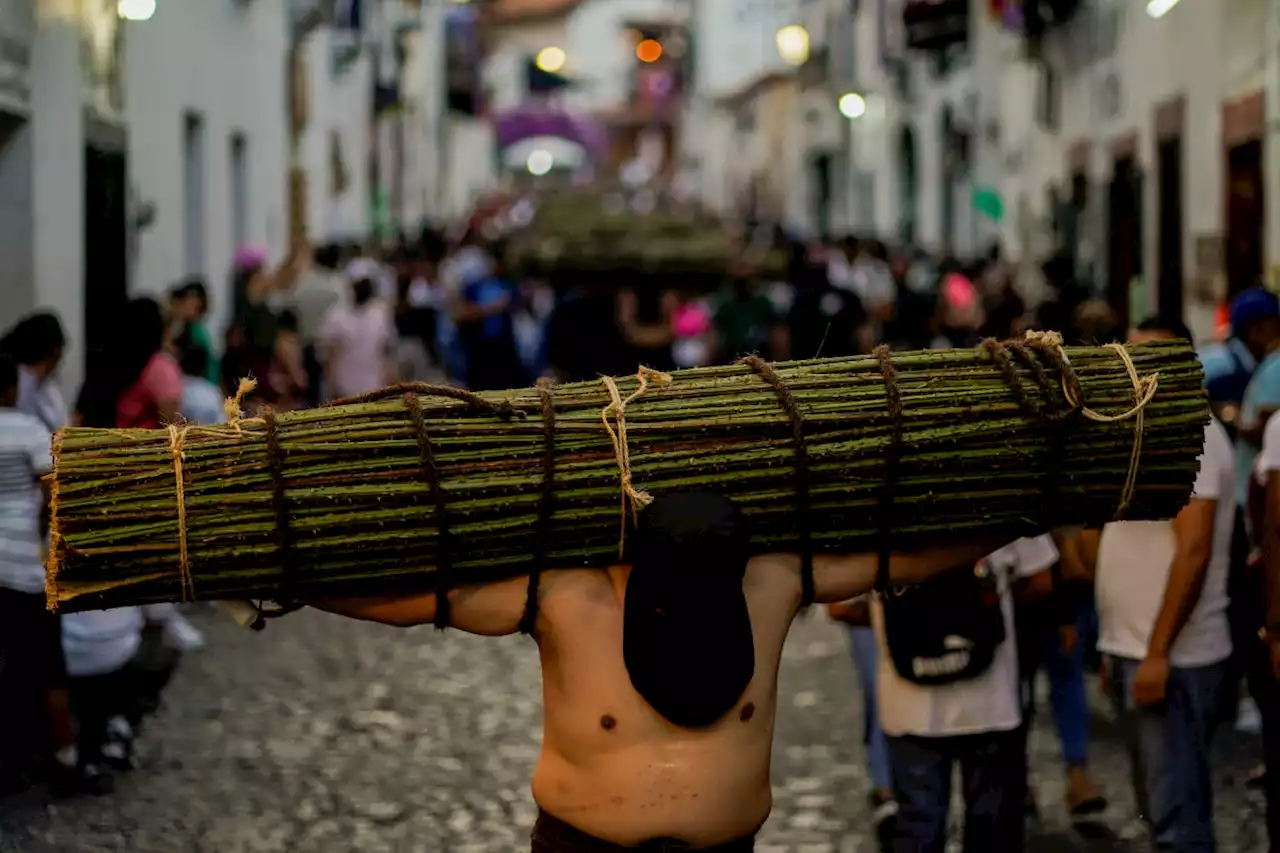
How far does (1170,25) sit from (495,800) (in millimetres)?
11179

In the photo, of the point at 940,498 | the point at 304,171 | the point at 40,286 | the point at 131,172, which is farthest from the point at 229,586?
the point at 304,171

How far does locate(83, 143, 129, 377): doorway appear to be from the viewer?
547 inches

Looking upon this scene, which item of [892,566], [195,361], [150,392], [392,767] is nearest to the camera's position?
[892,566]

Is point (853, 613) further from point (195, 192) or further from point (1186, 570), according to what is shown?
point (195, 192)

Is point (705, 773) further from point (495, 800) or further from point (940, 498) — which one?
point (495, 800)

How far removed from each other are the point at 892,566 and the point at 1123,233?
617 inches

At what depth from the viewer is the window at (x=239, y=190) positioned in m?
21.0

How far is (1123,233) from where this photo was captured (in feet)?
63.7

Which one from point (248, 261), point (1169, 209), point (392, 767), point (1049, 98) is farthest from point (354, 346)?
point (392, 767)

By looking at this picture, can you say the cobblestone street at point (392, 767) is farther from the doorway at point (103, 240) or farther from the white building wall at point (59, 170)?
the doorway at point (103, 240)

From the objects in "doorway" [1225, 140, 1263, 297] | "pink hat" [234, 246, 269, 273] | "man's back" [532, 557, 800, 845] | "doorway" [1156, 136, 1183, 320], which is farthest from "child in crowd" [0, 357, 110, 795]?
"doorway" [1156, 136, 1183, 320]

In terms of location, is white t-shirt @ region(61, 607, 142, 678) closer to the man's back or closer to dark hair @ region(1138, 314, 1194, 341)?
dark hair @ region(1138, 314, 1194, 341)

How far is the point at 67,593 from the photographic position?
12.5 ft

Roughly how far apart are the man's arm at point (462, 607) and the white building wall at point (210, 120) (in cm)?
1195
